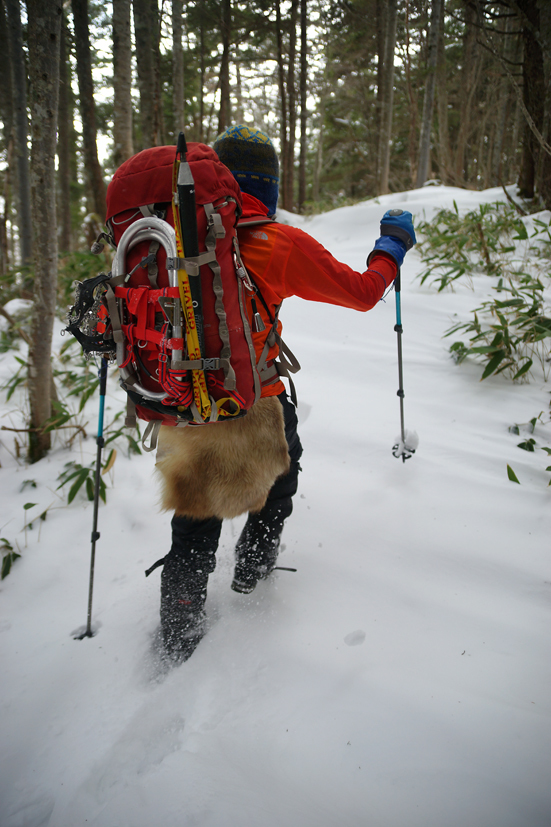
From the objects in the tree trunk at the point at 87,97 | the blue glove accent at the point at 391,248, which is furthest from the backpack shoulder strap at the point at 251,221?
the tree trunk at the point at 87,97

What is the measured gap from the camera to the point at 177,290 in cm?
131

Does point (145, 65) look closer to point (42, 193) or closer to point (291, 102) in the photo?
point (42, 193)

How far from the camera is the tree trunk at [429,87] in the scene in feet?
28.5

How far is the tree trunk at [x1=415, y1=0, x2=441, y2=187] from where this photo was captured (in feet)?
28.5

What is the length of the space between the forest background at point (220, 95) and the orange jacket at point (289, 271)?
1.92 meters

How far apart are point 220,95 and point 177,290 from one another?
1151 cm

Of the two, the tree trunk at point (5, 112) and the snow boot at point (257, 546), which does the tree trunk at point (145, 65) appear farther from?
the snow boot at point (257, 546)

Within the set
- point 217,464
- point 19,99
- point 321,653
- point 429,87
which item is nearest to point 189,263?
point 217,464

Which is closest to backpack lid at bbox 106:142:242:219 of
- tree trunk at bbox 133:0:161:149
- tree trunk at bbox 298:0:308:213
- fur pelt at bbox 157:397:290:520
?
fur pelt at bbox 157:397:290:520

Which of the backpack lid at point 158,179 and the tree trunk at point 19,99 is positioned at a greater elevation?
the tree trunk at point 19,99

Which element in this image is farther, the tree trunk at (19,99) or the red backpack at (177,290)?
the tree trunk at (19,99)

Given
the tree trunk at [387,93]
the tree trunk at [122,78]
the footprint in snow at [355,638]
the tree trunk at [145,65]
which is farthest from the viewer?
the tree trunk at [387,93]

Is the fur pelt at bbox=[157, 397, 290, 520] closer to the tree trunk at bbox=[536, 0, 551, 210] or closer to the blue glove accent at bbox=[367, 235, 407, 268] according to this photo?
the blue glove accent at bbox=[367, 235, 407, 268]

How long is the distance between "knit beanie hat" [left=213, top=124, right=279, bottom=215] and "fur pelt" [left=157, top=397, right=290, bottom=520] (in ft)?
2.74
